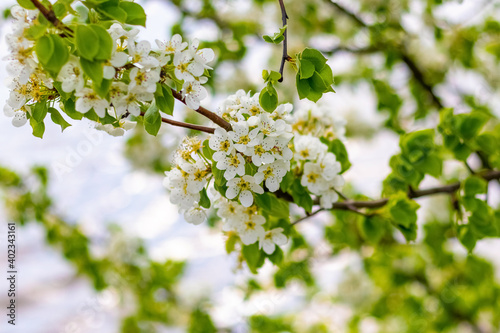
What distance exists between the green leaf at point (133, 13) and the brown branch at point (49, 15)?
5cm

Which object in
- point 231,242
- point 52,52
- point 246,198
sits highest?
point 52,52

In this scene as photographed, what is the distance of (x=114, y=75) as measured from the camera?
364 millimetres

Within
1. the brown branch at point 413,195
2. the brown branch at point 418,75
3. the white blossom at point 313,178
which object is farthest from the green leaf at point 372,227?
the brown branch at point 418,75

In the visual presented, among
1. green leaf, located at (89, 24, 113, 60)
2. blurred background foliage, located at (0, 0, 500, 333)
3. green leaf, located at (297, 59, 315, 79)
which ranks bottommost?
blurred background foliage, located at (0, 0, 500, 333)

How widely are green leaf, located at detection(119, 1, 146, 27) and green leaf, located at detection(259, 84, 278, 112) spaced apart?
122mm

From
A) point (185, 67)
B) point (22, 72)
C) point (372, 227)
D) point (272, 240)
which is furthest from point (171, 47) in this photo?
point (372, 227)

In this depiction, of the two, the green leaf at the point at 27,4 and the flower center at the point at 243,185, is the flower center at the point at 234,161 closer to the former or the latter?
A: the flower center at the point at 243,185

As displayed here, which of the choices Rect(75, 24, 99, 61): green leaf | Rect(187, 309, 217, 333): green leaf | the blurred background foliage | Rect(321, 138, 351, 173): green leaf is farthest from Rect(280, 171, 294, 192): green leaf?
Rect(187, 309, 217, 333): green leaf

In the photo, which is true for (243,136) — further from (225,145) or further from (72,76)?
(72,76)

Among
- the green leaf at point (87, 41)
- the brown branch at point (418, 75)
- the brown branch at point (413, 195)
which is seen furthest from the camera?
the brown branch at point (418, 75)

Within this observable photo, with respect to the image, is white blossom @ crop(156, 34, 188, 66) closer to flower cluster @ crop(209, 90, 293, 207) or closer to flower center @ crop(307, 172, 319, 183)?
flower cluster @ crop(209, 90, 293, 207)

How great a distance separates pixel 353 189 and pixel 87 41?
3.44 feet

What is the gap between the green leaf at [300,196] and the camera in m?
0.49

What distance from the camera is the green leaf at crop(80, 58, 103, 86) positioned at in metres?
0.34
